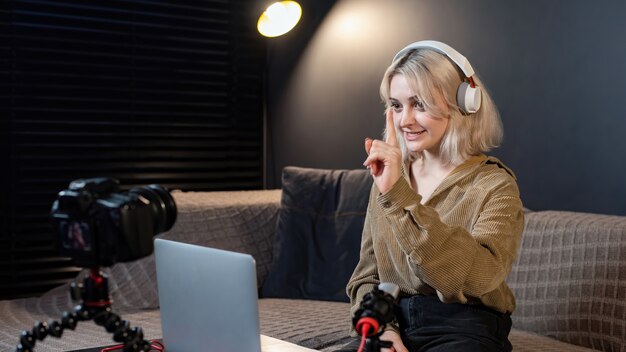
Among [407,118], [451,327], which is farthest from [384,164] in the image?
[451,327]

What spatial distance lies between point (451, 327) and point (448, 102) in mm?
541

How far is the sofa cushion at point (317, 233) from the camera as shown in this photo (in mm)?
3131

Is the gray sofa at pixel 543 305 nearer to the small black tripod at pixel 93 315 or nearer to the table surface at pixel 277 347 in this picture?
the table surface at pixel 277 347

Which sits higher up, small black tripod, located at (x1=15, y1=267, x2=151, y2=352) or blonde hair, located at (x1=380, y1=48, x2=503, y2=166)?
blonde hair, located at (x1=380, y1=48, x2=503, y2=166)

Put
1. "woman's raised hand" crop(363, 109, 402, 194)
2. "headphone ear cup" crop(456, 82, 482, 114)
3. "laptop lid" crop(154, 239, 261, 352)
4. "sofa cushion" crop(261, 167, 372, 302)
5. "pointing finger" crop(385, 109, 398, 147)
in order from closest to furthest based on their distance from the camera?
"laptop lid" crop(154, 239, 261, 352), "woman's raised hand" crop(363, 109, 402, 194), "pointing finger" crop(385, 109, 398, 147), "headphone ear cup" crop(456, 82, 482, 114), "sofa cushion" crop(261, 167, 372, 302)

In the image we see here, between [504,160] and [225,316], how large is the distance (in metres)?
1.85

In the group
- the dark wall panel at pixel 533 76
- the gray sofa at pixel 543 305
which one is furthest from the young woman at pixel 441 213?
the dark wall panel at pixel 533 76

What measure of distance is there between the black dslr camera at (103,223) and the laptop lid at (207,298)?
0.28 metres

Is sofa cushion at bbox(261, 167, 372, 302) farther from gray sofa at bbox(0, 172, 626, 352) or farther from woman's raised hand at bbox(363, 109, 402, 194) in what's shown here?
woman's raised hand at bbox(363, 109, 402, 194)

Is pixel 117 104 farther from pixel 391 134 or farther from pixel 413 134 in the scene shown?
pixel 391 134

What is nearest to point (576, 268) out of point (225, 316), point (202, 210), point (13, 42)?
point (225, 316)

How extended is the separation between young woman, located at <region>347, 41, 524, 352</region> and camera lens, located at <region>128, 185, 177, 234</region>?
1.89 ft

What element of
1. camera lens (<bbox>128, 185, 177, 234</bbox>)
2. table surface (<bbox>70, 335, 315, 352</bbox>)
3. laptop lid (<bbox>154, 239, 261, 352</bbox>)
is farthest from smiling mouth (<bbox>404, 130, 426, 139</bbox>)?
camera lens (<bbox>128, 185, 177, 234</bbox>)

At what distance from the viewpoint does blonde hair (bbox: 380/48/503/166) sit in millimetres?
1938
